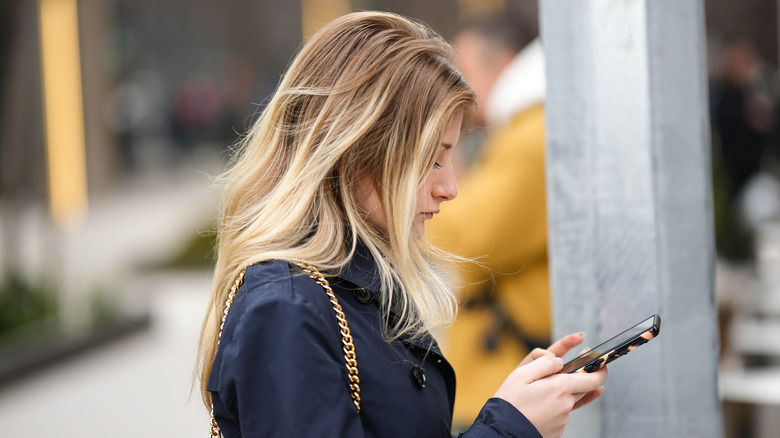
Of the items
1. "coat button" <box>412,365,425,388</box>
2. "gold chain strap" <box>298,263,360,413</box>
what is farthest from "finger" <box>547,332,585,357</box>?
"gold chain strap" <box>298,263,360,413</box>

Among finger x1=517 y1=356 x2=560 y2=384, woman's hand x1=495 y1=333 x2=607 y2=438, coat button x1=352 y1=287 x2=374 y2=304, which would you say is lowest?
woman's hand x1=495 y1=333 x2=607 y2=438

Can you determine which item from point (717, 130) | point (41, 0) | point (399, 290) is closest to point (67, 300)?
point (41, 0)

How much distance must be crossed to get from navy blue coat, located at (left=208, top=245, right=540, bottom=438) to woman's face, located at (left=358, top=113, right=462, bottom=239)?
0.29 feet

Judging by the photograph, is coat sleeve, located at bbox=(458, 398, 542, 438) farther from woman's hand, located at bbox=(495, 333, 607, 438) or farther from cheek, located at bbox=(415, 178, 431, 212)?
cheek, located at bbox=(415, 178, 431, 212)

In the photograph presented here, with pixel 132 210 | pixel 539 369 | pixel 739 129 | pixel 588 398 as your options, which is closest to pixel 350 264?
pixel 539 369

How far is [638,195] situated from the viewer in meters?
1.40

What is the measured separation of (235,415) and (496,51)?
2163 mm

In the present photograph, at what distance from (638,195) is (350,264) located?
1.60 ft

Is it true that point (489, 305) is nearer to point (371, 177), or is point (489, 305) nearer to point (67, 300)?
point (371, 177)

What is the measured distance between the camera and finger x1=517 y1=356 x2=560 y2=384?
1.32 meters

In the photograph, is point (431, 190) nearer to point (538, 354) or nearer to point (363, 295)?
point (363, 295)

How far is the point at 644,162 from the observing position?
4.56 ft

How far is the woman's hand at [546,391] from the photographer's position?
1.29 meters

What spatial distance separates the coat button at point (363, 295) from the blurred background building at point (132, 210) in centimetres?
35
